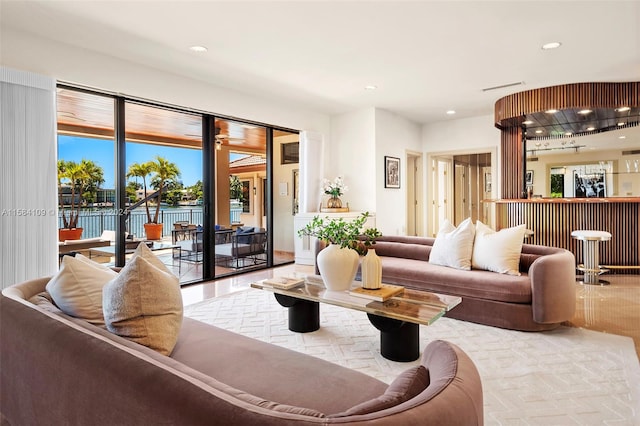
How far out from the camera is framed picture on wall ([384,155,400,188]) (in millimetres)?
6633

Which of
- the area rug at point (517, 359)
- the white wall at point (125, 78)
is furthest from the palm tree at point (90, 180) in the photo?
the area rug at point (517, 359)

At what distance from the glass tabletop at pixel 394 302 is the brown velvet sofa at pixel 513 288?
28.9 inches

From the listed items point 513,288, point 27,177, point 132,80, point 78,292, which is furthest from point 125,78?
point 513,288

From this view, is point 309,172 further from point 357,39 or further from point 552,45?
point 552,45

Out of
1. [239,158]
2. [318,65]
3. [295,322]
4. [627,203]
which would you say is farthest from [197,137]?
[627,203]

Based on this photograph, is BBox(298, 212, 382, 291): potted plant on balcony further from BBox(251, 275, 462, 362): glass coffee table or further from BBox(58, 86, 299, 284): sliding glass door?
BBox(58, 86, 299, 284): sliding glass door

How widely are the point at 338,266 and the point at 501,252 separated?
5.26 feet

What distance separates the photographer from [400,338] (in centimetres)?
254

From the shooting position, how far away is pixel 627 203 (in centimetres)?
535

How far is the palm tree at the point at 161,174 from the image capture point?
4.70m

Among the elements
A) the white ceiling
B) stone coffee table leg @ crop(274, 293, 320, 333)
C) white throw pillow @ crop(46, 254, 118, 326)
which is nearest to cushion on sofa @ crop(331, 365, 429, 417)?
white throw pillow @ crop(46, 254, 118, 326)

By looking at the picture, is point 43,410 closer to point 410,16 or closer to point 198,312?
point 198,312

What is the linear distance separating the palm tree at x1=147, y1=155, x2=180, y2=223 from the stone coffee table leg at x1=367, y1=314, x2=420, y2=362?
131 inches

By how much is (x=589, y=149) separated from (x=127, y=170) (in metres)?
6.92
